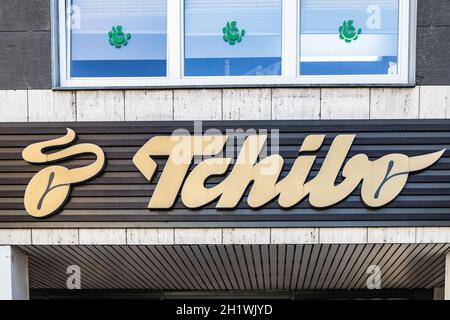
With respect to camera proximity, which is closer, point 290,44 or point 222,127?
point 222,127

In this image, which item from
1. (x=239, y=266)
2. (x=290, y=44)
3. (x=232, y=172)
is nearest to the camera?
(x=232, y=172)

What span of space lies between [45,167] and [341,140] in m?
2.88

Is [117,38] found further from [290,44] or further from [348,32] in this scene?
[348,32]

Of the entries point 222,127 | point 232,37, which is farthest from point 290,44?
point 222,127

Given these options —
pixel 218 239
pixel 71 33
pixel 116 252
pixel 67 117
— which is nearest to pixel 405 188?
pixel 218 239

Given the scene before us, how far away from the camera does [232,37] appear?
14.9 ft

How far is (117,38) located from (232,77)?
125 centimetres

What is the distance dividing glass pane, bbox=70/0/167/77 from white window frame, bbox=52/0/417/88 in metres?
0.08

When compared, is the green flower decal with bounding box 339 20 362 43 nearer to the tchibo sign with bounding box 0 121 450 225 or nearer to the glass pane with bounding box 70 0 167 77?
the tchibo sign with bounding box 0 121 450 225

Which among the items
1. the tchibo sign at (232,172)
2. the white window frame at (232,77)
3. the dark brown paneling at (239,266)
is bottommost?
the dark brown paneling at (239,266)

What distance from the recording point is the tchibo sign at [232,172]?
4.24m

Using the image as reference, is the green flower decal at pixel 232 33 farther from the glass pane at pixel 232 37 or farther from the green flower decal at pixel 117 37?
the green flower decal at pixel 117 37

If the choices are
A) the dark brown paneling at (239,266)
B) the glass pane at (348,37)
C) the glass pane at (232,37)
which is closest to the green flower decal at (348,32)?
the glass pane at (348,37)

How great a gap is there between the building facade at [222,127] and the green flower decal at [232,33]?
1 centimetres
